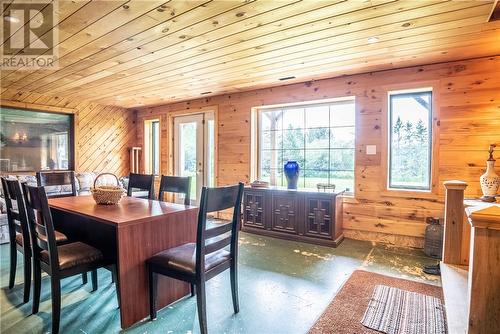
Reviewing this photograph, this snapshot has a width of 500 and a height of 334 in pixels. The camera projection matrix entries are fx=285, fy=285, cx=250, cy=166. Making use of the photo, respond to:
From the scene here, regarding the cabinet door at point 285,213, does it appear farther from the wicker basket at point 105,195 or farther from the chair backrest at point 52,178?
the chair backrest at point 52,178

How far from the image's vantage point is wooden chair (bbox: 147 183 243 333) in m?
1.74

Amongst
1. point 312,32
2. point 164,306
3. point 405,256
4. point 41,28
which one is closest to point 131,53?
point 41,28

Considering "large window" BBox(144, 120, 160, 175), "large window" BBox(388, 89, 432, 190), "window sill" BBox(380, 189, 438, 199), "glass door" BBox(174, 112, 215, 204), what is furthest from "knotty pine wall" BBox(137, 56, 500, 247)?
"large window" BBox(144, 120, 160, 175)

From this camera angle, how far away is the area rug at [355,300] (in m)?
1.90

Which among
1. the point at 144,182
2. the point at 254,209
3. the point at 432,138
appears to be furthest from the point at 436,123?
the point at 144,182

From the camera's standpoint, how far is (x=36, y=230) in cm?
198

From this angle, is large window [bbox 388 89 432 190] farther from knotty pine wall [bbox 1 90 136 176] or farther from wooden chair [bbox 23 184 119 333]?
knotty pine wall [bbox 1 90 136 176]

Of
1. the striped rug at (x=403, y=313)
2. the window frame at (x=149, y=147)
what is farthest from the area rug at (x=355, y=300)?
the window frame at (x=149, y=147)

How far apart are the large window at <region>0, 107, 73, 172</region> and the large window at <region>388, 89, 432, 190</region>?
18.9 feet

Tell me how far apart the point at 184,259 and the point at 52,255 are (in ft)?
2.70

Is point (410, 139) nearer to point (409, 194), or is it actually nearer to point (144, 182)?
point (409, 194)

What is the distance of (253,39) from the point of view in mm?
2660

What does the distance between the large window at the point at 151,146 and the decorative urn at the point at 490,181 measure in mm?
5740

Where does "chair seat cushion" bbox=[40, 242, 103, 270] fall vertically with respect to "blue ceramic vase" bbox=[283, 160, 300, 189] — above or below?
below
